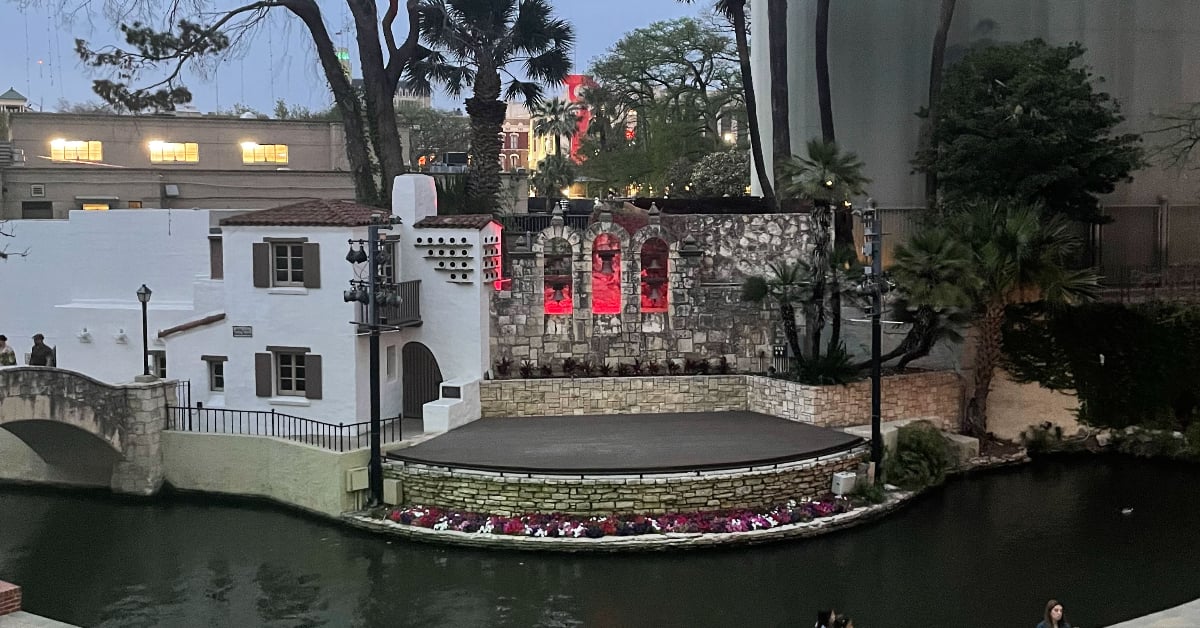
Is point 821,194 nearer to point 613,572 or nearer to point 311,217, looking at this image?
point 613,572

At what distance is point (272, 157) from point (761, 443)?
78.6 ft

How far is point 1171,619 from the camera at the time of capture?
17.4 m

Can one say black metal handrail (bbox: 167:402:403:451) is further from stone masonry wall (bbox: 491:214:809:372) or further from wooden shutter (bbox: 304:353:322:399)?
stone masonry wall (bbox: 491:214:809:372)

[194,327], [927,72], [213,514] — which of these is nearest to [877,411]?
[213,514]

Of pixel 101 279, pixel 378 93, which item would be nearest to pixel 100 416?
pixel 101 279

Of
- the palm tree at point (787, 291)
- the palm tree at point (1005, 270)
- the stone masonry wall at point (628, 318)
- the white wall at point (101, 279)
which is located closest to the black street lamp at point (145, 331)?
the white wall at point (101, 279)

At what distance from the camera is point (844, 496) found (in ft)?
80.8

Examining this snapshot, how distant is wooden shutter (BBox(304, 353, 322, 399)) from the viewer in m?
27.1

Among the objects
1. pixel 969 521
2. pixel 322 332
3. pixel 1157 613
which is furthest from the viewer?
pixel 322 332

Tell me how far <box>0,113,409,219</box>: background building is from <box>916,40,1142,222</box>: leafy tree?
67.6 ft

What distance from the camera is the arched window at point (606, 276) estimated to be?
96.9ft

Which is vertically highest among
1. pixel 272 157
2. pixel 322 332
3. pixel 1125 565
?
pixel 272 157

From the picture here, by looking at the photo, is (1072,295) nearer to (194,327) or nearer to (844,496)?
(844,496)

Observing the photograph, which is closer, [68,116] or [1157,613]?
[1157,613]
